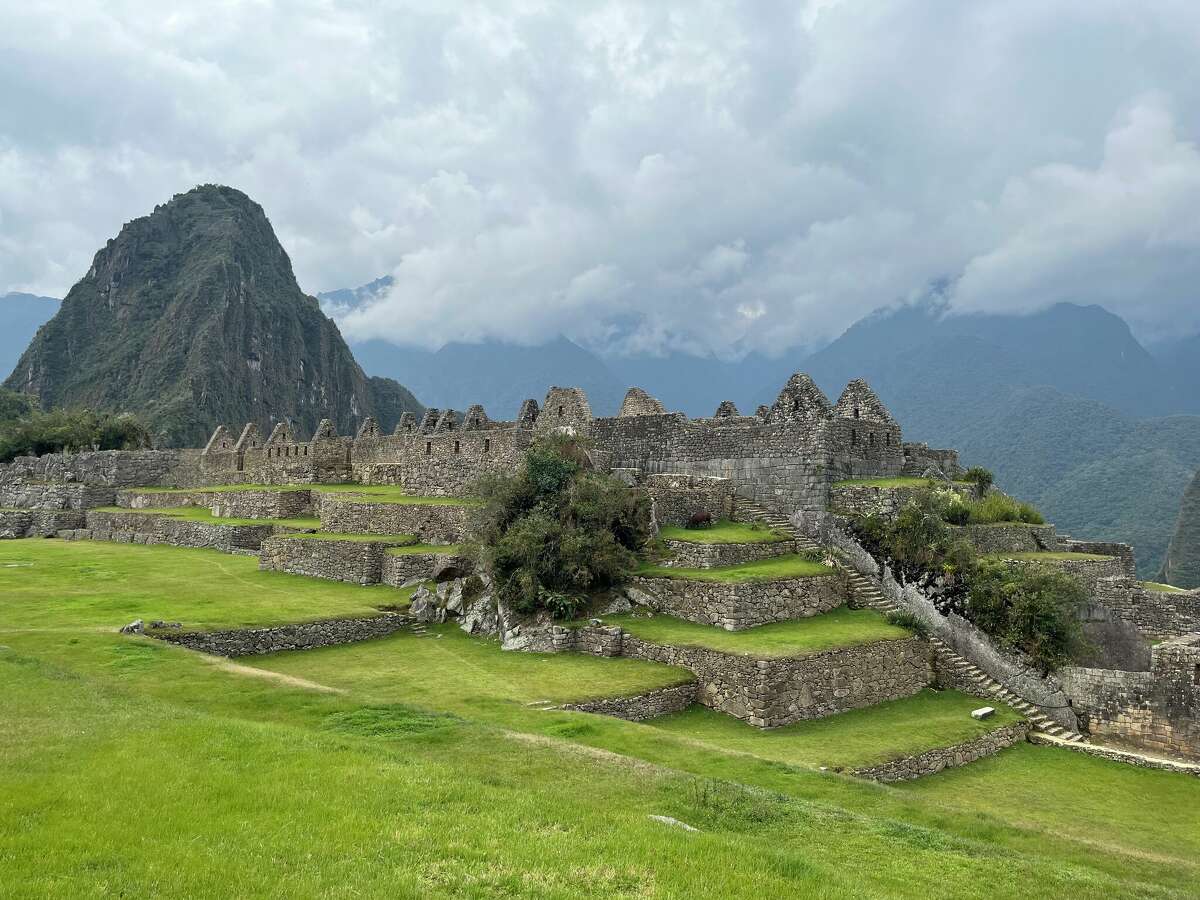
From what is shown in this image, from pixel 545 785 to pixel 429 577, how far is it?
1590 cm

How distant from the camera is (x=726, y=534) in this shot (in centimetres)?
2231

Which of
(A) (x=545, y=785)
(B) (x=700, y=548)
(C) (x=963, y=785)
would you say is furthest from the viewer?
(B) (x=700, y=548)

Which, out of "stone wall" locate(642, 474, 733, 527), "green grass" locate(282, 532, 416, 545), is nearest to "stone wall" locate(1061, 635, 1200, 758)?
"stone wall" locate(642, 474, 733, 527)

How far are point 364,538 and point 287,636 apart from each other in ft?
25.6

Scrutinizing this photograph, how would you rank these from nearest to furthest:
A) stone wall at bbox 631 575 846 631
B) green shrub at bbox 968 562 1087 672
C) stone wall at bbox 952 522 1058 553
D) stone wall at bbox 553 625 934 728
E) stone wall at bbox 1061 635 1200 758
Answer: stone wall at bbox 553 625 934 728 < stone wall at bbox 1061 635 1200 758 < green shrub at bbox 968 562 1087 672 < stone wall at bbox 631 575 846 631 < stone wall at bbox 952 522 1058 553

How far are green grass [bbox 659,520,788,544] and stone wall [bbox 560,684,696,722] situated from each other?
5.45m

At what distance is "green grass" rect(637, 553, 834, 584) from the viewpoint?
18922 millimetres

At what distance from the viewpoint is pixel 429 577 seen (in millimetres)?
23953

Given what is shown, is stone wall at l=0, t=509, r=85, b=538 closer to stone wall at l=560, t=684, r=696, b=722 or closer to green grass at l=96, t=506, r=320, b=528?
green grass at l=96, t=506, r=320, b=528

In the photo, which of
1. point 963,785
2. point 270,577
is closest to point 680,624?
point 963,785

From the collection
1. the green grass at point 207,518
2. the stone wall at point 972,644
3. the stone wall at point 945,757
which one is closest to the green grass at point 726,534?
the stone wall at point 972,644

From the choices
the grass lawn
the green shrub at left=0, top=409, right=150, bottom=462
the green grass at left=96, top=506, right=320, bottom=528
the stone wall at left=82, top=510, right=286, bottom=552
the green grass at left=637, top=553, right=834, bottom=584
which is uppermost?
the green shrub at left=0, top=409, right=150, bottom=462

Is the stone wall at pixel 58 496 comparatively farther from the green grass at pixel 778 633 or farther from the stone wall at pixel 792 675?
the stone wall at pixel 792 675

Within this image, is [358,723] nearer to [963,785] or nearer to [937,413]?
A: [963,785]
